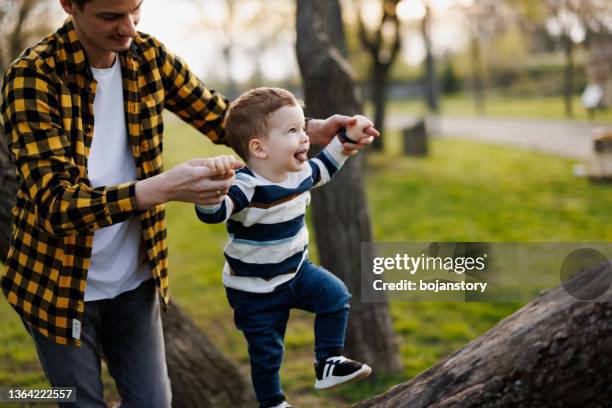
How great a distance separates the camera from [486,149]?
15.4m

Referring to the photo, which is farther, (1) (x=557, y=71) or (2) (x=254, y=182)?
(1) (x=557, y=71)

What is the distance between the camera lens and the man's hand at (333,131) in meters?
2.50

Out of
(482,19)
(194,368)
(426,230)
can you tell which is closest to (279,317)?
(194,368)

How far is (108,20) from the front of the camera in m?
2.01

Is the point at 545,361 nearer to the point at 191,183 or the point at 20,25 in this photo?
the point at 191,183

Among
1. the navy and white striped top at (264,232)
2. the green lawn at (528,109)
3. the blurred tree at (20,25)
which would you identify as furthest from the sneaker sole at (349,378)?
the green lawn at (528,109)

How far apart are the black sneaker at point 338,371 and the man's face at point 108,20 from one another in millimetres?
1173

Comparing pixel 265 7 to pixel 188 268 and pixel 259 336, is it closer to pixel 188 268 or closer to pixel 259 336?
pixel 188 268

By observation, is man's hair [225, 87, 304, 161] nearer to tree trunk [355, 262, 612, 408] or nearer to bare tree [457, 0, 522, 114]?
tree trunk [355, 262, 612, 408]

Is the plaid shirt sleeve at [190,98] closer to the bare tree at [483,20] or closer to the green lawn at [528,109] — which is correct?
the green lawn at [528,109]

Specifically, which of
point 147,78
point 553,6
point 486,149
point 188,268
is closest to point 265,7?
point 553,6

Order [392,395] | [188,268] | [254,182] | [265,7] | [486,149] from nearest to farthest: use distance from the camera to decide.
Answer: [254,182]
[392,395]
[188,268]
[486,149]
[265,7]

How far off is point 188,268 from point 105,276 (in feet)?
20.7

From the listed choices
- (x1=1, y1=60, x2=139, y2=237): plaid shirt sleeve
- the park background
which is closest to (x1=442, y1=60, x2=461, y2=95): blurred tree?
the park background
